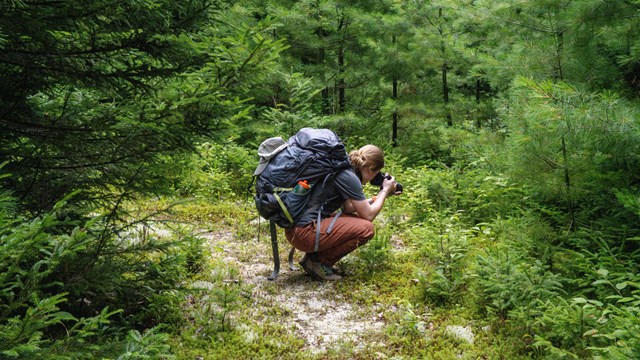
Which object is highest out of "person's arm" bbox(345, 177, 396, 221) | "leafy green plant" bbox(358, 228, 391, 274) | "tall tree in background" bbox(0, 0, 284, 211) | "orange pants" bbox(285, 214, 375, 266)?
"tall tree in background" bbox(0, 0, 284, 211)

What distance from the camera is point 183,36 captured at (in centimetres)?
404

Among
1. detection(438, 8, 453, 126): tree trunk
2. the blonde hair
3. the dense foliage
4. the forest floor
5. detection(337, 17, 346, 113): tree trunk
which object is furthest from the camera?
detection(337, 17, 346, 113): tree trunk

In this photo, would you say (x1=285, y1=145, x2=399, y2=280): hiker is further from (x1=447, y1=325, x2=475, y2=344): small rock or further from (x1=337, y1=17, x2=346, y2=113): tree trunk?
(x1=337, y1=17, x2=346, y2=113): tree trunk

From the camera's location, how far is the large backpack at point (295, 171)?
5.66 metres

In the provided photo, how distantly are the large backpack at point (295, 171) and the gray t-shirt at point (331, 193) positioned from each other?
5 cm

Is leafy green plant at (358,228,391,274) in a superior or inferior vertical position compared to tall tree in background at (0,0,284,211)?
inferior

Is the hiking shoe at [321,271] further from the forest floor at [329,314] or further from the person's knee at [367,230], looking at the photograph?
the person's knee at [367,230]

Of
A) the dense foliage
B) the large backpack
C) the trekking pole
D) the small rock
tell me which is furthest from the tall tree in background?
the small rock

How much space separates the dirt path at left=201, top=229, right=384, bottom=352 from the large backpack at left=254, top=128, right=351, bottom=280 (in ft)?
2.74

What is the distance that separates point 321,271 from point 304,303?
60 centimetres

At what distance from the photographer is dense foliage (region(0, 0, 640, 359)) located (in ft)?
11.4

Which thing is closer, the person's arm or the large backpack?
the large backpack

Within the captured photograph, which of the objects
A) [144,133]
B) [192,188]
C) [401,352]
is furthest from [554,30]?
[192,188]

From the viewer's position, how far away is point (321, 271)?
19.8 ft
